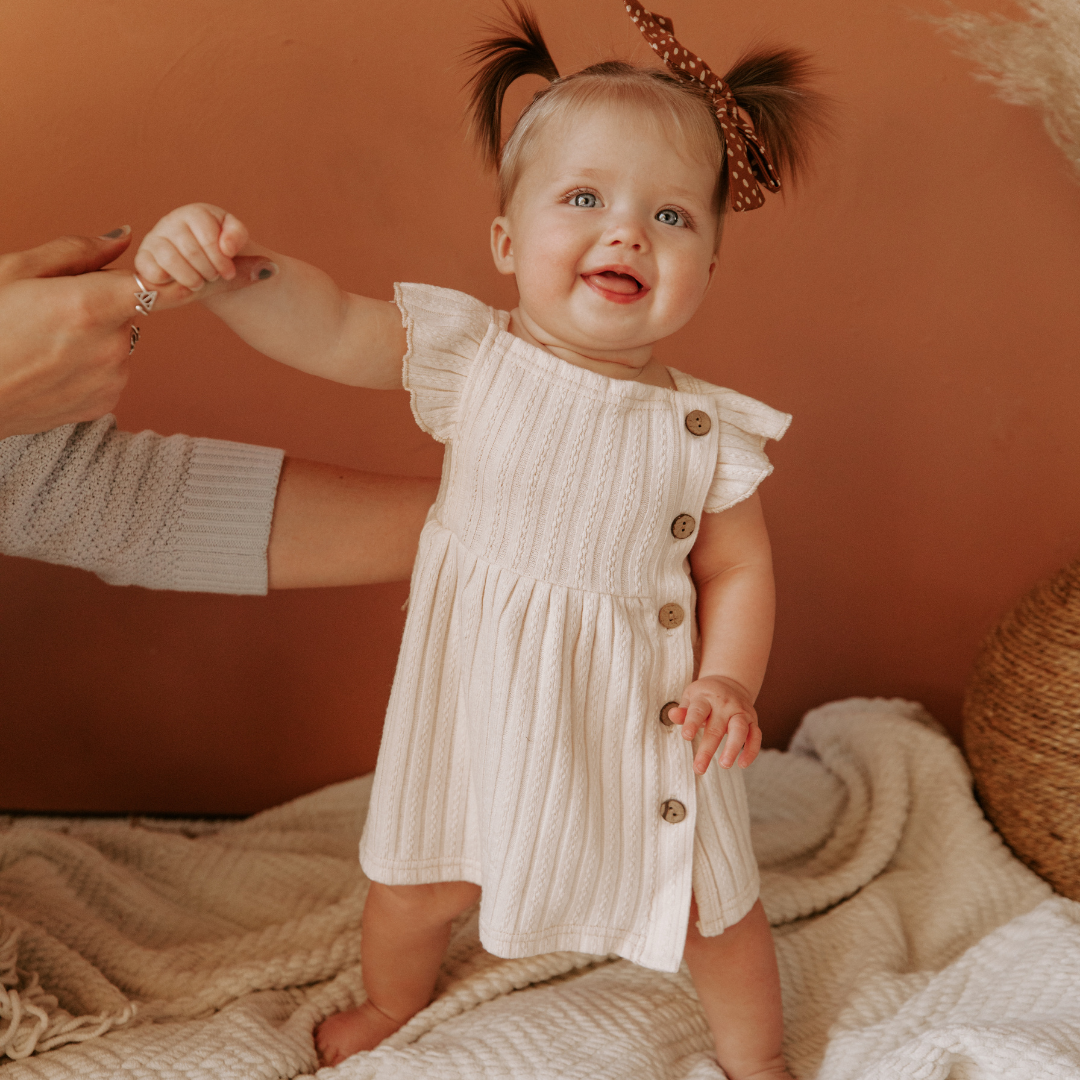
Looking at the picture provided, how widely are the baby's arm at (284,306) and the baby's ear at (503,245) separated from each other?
0.36 ft

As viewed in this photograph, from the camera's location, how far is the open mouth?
86 cm

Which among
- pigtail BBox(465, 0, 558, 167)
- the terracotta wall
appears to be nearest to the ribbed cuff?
the terracotta wall

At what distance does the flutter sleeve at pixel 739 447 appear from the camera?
3.07 feet

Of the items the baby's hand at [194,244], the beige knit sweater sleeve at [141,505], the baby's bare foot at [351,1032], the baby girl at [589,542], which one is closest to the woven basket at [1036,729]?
the baby girl at [589,542]

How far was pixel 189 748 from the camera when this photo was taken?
1.50m

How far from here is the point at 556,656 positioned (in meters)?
0.90

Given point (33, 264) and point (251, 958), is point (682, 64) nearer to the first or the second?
point (33, 264)

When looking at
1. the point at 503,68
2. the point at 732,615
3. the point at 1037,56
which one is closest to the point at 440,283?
the point at 503,68

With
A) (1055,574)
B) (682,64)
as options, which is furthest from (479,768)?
(1055,574)

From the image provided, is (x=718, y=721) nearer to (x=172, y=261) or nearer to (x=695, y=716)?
(x=695, y=716)

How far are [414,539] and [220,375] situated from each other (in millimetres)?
396

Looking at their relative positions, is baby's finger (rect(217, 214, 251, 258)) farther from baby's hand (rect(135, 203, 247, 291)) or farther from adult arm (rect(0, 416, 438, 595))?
adult arm (rect(0, 416, 438, 595))

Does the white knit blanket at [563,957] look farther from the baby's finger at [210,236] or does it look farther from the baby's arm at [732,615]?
the baby's finger at [210,236]

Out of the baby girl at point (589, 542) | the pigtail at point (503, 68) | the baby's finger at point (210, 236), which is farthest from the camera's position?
the pigtail at point (503, 68)
